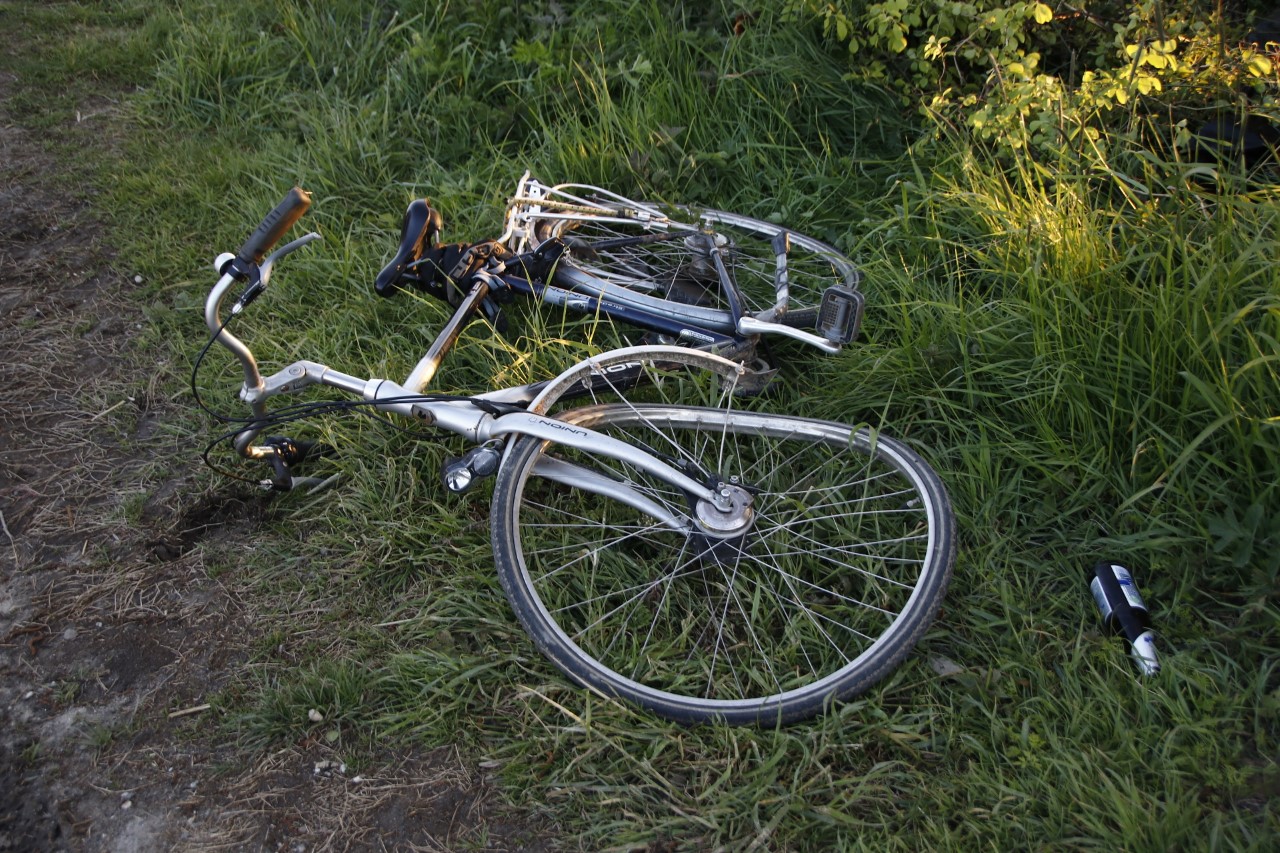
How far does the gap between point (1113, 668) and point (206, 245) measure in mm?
4148

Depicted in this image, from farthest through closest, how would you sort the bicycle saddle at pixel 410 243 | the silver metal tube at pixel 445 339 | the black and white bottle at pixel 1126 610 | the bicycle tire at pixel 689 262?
1. the bicycle tire at pixel 689 262
2. the bicycle saddle at pixel 410 243
3. the silver metal tube at pixel 445 339
4. the black and white bottle at pixel 1126 610

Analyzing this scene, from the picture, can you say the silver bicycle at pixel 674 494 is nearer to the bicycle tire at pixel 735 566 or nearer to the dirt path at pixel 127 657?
the bicycle tire at pixel 735 566

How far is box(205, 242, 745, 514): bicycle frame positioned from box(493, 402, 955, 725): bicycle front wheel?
34mm

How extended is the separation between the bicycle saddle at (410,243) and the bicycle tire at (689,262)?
0.49 meters

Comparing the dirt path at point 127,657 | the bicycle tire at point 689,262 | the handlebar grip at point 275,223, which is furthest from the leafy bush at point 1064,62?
the dirt path at point 127,657

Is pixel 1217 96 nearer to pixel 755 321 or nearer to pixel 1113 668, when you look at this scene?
pixel 755 321

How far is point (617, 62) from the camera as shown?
4.62 meters

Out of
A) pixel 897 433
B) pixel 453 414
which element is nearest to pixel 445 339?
pixel 453 414

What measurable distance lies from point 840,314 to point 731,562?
833 millimetres

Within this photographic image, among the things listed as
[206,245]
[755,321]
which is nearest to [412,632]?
[755,321]

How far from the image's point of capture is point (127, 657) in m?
2.81

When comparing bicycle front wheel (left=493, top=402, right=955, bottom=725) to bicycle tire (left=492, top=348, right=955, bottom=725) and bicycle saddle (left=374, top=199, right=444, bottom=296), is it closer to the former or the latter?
bicycle tire (left=492, top=348, right=955, bottom=725)

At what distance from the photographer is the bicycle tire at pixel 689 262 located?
3555 millimetres

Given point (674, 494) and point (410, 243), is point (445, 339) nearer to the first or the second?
point (410, 243)
